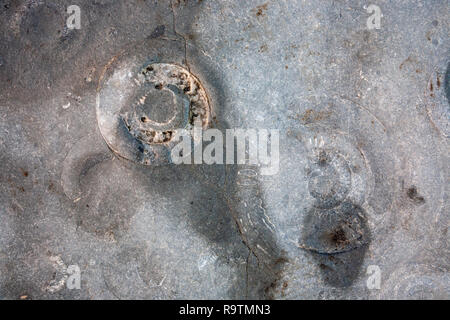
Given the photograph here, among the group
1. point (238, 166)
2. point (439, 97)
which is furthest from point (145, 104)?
point (439, 97)

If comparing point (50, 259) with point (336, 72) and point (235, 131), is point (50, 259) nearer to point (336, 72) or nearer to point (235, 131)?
point (235, 131)

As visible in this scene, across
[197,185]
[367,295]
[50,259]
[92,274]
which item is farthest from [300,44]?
[50,259]

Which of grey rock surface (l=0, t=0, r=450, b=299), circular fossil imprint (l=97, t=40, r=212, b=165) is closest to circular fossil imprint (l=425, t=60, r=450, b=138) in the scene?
grey rock surface (l=0, t=0, r=450, b=299)

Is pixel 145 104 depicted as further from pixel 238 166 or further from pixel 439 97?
pixel 439 97

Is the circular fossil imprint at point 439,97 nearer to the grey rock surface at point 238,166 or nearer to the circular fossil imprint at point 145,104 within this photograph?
the grey rock surface at point 238,166

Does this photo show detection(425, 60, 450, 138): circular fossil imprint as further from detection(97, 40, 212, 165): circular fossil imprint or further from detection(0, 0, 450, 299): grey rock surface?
detection(97, 40, 212, 165): circular fossil imprint
